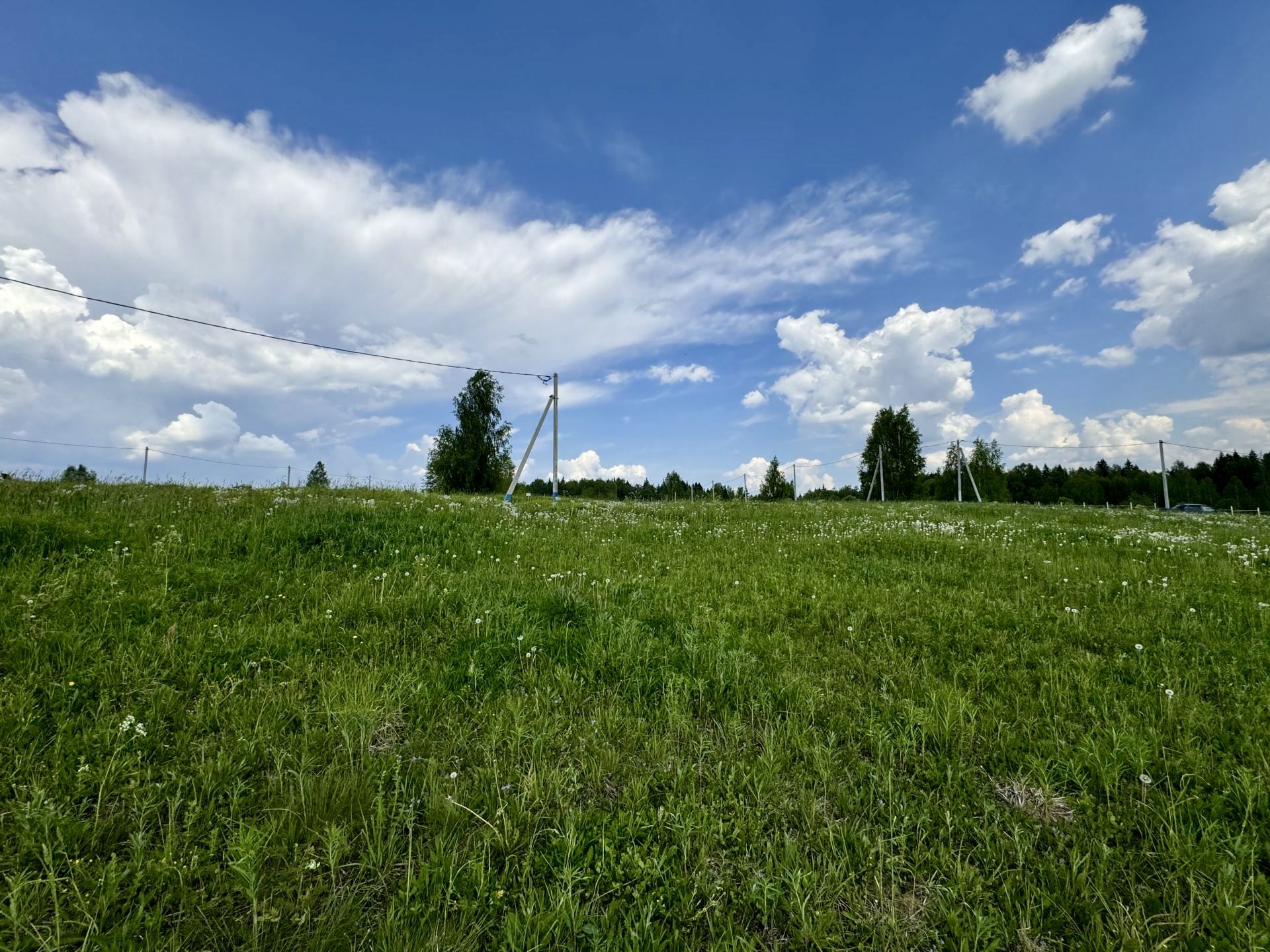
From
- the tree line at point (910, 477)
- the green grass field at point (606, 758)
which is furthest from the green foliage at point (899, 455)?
the green grass field at point (606, 758)

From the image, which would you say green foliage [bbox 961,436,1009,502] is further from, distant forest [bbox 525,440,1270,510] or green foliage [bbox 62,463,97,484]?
green foliage [bbox 62,463,97,484]

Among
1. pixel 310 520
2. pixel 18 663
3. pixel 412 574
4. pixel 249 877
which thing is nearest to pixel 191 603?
pixel 18 663

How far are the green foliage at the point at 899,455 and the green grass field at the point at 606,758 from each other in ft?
224

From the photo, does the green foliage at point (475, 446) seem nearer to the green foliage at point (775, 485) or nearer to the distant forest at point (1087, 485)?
the distant forest at point (1087, 485)

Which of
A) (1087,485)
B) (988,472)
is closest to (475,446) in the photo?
(988,472)

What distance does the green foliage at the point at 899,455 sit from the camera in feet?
233

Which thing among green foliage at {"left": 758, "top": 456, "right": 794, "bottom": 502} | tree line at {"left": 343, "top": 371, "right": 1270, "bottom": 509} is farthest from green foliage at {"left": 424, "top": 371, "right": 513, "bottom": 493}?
green foliage at {"left": 758, "top": 456, "right": 794, "bottom": 502}

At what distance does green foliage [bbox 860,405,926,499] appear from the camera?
7094 centimetres

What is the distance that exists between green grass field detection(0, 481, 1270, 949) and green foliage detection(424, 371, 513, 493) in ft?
175

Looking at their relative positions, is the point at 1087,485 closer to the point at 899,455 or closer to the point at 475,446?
the point at 899,455

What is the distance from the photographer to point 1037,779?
3684 mm

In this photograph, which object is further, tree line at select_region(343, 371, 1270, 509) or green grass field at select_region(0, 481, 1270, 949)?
tree line at select_region(343, 371, 1270, 509)

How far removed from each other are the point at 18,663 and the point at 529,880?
509cm

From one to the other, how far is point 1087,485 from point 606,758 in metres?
118
